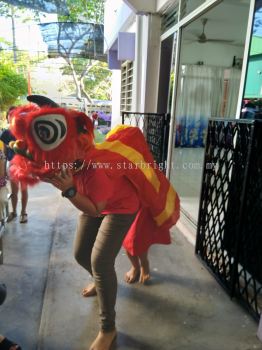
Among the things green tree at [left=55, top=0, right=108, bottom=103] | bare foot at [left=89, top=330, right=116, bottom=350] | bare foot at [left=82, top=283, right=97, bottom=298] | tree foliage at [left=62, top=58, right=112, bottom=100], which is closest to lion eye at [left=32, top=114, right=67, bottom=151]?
bare foot at [left=89, top=330, right=116, bottom=350]

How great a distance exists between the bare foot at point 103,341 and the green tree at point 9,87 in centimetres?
575

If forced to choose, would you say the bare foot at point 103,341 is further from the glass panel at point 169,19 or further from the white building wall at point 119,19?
the white building wall at point 119,19

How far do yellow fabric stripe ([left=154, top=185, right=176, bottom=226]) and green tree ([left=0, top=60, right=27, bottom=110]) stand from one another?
5483 millimetres

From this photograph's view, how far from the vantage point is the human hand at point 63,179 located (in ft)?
3.75

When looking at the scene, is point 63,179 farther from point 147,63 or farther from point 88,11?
point 88,11

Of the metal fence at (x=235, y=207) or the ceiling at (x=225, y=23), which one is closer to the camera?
the metal fence at (x=235, y=207)

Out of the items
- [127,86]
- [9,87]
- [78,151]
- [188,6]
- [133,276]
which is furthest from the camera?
[9,87]

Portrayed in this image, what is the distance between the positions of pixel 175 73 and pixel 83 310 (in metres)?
2.85

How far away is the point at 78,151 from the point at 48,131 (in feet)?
0.60

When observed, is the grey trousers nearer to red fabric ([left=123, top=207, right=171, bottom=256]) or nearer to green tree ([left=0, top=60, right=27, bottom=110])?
red fabric ([left=123, top=207, right=171, bottom=256])

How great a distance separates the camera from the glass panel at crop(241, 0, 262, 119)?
2.10 metres

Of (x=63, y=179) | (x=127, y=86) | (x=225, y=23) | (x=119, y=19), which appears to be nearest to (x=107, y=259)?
(x=63, y=179)

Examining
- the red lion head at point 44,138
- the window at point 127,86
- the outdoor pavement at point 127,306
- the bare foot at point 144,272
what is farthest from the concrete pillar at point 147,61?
the red lion head at point 44,138

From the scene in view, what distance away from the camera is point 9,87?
6379mm
